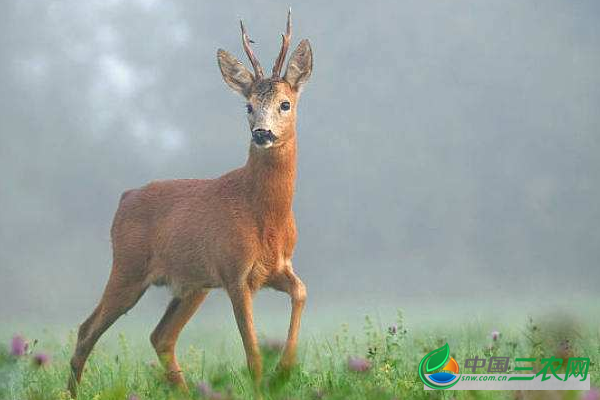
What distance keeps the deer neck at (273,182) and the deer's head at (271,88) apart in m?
0.12

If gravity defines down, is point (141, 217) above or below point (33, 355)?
above

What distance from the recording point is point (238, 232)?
6.98 m

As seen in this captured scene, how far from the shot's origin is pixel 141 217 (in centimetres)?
820

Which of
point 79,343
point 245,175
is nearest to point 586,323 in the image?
point 245,175

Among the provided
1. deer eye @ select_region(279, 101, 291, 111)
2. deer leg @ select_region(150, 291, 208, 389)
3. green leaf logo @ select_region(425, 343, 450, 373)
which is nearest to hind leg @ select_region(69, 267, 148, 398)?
deer leg @ select_region(150, 291, 208, 389)

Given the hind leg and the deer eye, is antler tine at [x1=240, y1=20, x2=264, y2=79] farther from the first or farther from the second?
the hind leg

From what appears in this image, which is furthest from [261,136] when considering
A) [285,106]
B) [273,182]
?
[273,182]

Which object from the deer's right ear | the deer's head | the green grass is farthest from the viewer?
the deer's right ear

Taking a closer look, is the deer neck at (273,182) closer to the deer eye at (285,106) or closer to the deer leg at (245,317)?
the deer eye at (285,106)

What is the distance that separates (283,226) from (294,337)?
3.03ft

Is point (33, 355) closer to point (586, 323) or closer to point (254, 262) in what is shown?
point (254, 262)

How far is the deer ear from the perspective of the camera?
711 cm

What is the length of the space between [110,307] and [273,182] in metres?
2.21

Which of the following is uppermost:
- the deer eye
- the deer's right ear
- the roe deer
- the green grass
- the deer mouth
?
the deer's right ear
